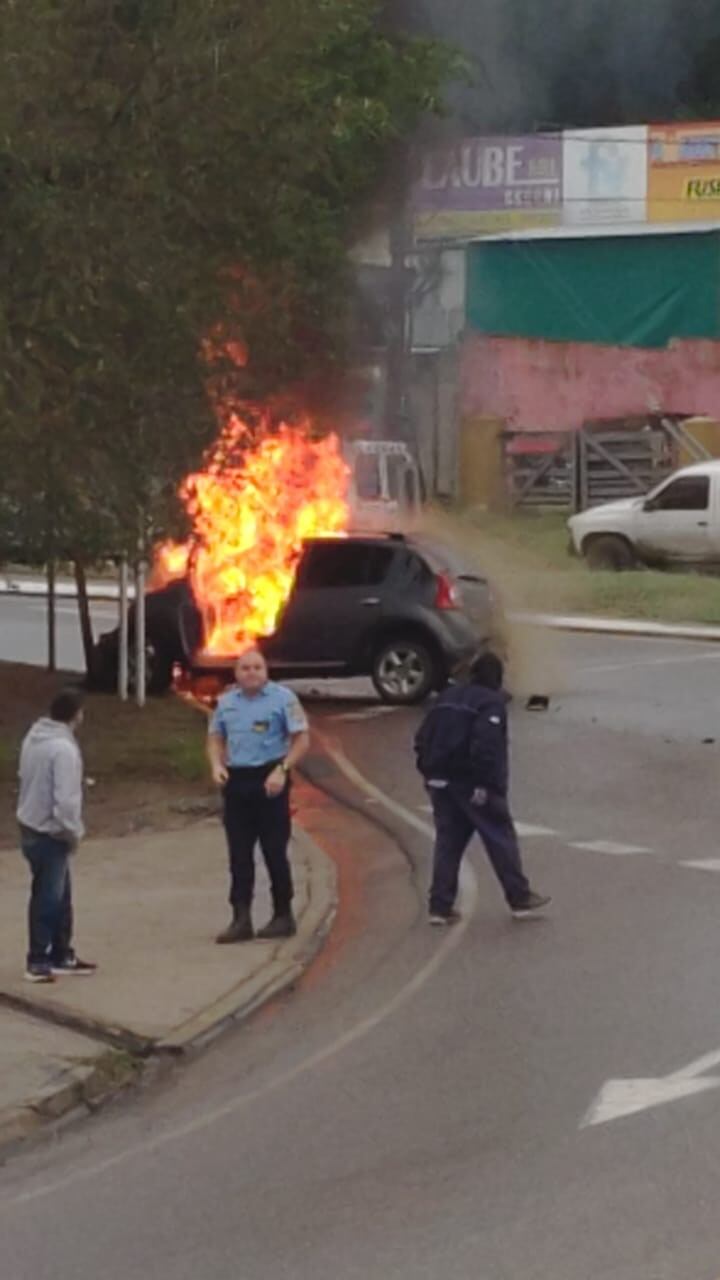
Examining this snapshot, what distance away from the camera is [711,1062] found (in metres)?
9.52

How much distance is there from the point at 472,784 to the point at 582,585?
71.3 ft

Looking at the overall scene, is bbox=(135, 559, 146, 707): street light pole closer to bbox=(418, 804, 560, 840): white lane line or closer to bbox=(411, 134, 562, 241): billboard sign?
bbox=(418, 804, 560, 840): white lane line

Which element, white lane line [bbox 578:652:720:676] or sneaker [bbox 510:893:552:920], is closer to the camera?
sneaker [bbox 510:893:552:920]

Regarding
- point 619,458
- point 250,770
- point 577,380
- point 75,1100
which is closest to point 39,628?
point 619,458

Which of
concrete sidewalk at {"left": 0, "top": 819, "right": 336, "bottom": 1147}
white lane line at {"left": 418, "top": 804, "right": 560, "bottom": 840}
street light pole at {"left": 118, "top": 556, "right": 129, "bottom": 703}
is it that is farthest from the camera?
street light pole at {"left": 118, "top": 556, "right": 129, "bottom": 703}

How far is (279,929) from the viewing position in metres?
12.6

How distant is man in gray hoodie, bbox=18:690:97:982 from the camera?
1145 centimetres

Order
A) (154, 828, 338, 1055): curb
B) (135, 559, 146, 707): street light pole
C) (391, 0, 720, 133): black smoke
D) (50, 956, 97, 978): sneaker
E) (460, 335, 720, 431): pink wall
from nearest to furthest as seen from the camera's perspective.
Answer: (154, 828, 338, 1055): curb
(50, 956, 97, 978): sneaker
(135, 559, 146, 707): street light pole
(391, 0, 720, 133): black smoke
(460, 335, 720, 431): pink wall

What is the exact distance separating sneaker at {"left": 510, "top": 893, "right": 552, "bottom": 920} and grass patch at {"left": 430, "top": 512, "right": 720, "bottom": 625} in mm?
16049

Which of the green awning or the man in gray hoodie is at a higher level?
the green awning

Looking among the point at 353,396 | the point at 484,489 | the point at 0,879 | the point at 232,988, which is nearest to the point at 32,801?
the point at 232,988

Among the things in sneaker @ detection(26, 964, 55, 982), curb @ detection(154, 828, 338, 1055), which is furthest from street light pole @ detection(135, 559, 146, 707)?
sneaker @ detection(26, 964, 55, 982)

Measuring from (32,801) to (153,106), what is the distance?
21.7 ft

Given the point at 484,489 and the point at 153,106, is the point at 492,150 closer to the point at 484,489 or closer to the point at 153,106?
the point at 484,489
